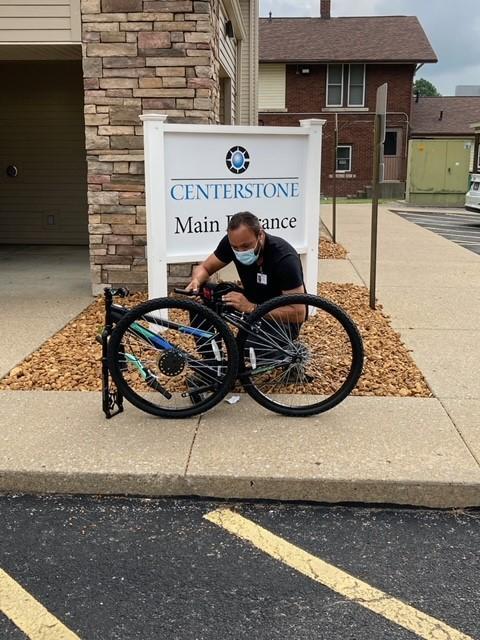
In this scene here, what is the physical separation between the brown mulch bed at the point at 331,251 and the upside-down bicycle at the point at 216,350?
7.06 meters

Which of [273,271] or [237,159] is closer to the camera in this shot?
[273,271]

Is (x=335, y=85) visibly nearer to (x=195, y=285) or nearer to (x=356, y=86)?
(x=356, y=86)

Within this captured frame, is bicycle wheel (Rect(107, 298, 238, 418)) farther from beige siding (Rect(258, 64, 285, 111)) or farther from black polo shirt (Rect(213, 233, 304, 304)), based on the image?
beige siding (Rect(258, 64, 285, 111))

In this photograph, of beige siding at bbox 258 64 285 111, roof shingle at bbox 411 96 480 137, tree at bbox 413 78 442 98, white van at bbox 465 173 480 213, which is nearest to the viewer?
white van at bbox 465 173 480 213

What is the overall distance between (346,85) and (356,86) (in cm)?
49

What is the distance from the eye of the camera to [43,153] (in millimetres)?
11844

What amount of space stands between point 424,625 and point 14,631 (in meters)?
1.58

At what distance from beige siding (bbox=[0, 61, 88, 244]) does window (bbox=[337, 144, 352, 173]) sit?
22.5 meters

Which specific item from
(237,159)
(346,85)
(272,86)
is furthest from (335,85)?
(237,159)

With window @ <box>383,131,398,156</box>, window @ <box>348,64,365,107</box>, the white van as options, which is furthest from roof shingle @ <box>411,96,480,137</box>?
the white van

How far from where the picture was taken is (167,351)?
424 cm

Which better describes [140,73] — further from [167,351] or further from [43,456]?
[43,456]

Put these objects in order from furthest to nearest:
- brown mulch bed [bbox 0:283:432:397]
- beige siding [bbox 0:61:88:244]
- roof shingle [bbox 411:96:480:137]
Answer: roof shingle [bbox 411:96:480:137] < beige siding [bbox 0:61:88:244] < brown mulch bed [bbox 0:283:432:397]

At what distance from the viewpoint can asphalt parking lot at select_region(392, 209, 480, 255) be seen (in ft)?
49.5
